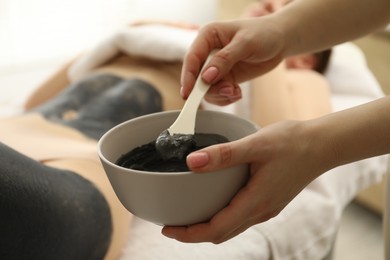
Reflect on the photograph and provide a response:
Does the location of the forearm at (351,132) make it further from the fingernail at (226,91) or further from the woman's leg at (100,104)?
the woman's leg at (100,104)

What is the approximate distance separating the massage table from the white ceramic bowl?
Result: 1.19 feet

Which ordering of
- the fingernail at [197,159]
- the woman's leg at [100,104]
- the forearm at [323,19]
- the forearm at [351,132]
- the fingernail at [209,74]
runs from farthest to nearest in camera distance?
the woman's leg at [100,104] → the forearm at [323,19] → the fingernail at [209,74] → the forearm at [351,132] → the fingernail at [197,159]

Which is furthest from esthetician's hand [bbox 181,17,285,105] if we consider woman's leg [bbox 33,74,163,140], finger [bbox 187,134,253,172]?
woman's leg [bbox 33,74,163,140]

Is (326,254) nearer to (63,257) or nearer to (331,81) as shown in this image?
(63,257)

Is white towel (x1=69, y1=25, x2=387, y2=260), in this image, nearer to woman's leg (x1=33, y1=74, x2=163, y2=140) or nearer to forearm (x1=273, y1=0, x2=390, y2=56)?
woman's leg (x1=33, y1=74, x2=163, y2=140)

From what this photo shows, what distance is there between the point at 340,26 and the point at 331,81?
949mm

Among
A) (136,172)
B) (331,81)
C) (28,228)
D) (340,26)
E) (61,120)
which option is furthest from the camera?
(331,81)

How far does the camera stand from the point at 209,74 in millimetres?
786

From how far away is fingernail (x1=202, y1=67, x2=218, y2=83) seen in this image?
0.78 meters

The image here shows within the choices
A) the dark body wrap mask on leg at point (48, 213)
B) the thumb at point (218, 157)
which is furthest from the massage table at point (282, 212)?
the thumb at point (218, 157)

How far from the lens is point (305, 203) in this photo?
1182 mm

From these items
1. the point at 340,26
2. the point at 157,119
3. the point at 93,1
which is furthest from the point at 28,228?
the point at 93,1

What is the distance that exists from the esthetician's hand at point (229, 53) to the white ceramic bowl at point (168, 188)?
0.13m

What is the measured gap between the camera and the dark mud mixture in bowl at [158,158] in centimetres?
66
